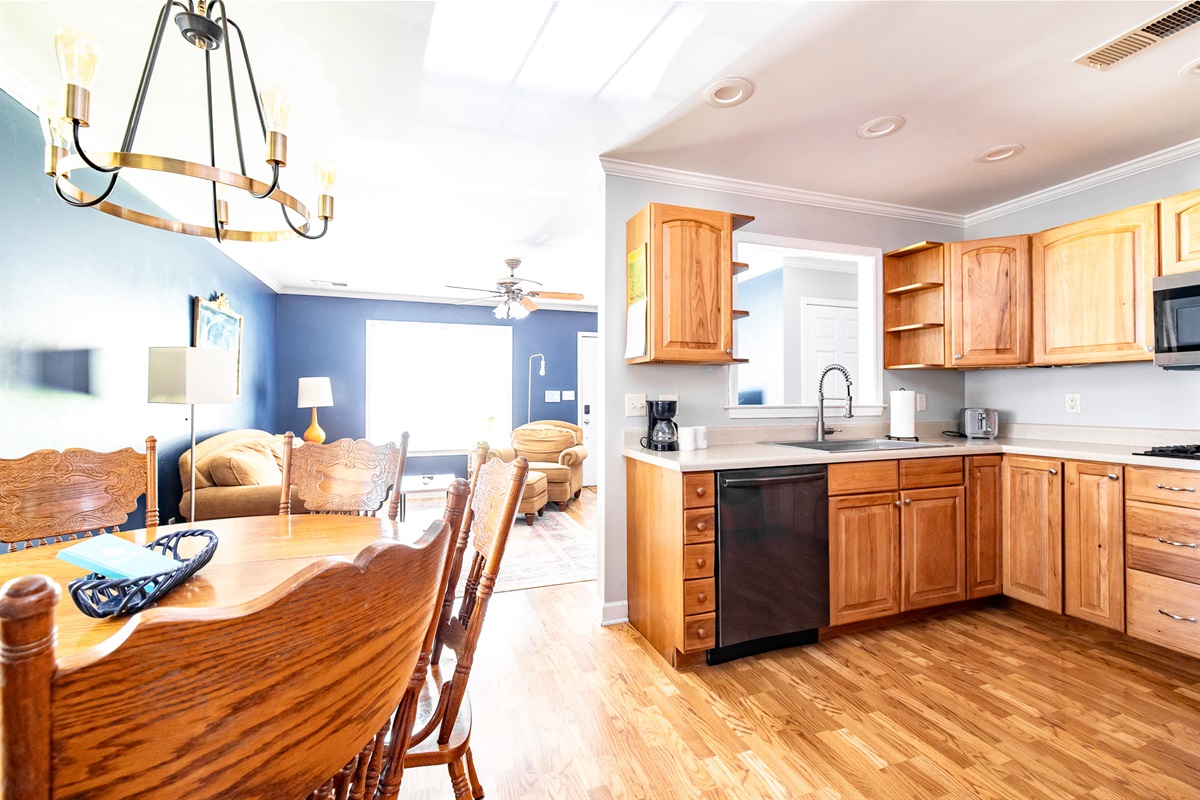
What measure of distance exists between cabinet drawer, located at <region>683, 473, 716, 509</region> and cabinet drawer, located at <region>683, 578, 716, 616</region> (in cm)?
34

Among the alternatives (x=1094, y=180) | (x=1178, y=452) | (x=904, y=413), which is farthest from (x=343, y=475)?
(x=1094, y=180)

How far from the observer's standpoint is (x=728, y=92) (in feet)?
7.00

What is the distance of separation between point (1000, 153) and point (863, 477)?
6.14 feet

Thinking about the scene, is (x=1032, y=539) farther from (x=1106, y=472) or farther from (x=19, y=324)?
(x=19, y=324)

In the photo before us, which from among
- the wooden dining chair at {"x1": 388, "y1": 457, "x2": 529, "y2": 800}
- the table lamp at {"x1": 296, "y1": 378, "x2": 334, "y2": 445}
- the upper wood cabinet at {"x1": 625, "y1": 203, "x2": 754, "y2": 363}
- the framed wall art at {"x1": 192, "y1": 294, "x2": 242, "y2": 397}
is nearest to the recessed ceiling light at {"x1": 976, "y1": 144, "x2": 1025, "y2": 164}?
the upper wood cabinet at {"x1": 625, "y1": 203, "x2": 754, "y2": 363}

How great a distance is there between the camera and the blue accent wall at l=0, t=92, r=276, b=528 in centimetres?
200

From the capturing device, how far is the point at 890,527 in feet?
8.43

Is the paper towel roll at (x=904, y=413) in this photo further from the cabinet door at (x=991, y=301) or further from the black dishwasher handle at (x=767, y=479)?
the black dishwasher handle at (x=767, y=479)

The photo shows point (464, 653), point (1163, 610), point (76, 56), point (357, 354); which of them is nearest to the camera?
point (464, 653)

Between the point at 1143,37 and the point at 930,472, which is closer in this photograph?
the point at 1143,37

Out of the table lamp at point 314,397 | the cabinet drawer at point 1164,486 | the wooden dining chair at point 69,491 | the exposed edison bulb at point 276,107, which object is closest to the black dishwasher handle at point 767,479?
the cabinet drawer at point 1164,486

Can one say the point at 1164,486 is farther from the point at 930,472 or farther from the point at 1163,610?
the point at 930,472

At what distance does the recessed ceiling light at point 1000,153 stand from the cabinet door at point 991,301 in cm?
45

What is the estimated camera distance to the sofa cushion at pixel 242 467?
309cm
